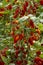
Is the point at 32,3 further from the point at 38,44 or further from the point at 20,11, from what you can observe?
the point at 38,44

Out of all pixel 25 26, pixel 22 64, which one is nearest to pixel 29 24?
pixel 25 26

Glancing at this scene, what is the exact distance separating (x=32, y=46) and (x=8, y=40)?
0.16 m

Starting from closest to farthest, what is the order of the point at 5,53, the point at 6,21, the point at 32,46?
1. the point at 5,53
2. the point at 32,46
3. the point at 6,21

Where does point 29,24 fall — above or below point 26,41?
above

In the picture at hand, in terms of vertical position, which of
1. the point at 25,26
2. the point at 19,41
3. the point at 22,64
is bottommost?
the point at 22,64

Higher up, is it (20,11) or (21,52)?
(20,11)

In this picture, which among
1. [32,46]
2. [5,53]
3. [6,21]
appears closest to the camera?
[5,53]

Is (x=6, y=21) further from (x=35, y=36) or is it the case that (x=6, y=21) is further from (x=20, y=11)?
(x=35, y=36)

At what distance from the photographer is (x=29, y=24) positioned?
61.2 inches

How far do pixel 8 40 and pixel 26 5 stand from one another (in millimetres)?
247

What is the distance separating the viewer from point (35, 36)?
1.62 meters

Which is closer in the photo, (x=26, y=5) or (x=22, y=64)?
(x=22, y=64)

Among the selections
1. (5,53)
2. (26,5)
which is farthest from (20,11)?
(5,53)

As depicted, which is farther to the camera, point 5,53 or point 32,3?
point 32,3
